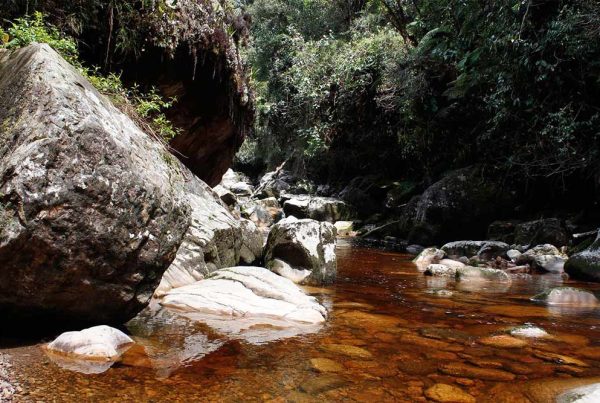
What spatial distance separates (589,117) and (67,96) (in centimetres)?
870

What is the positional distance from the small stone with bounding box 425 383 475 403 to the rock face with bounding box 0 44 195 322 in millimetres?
1743

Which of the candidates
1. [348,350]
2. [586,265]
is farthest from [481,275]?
[348,350]

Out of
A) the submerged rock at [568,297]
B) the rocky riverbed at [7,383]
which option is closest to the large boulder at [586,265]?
the submerged rock at [568,297]

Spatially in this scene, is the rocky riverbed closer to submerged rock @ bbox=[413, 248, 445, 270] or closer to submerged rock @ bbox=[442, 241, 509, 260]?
submerged rock @ bbox=[413, 248, 445, 270]

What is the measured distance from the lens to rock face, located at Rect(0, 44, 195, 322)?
2.23 m

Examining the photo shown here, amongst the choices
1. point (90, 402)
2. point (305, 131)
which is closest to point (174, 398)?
point (90, 402)

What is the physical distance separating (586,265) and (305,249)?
4335 mm

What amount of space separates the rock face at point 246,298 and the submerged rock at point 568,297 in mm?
2758

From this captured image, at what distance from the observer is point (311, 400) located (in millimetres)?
2178

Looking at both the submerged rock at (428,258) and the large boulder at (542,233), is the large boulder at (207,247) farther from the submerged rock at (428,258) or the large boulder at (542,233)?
the large boulder at (542,233)

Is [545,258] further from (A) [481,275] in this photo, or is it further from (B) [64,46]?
(B) [64,46]

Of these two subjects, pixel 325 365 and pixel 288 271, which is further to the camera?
pixel 288 271

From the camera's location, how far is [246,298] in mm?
3789

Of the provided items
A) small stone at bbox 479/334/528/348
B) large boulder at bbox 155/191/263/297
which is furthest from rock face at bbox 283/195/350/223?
small stone at bbox 479/334/528/348
